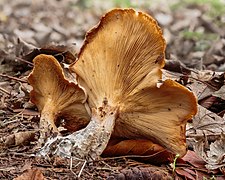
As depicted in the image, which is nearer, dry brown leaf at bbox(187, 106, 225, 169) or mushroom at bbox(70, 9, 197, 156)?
mushroom at bbox(70, 9, 197, 156)

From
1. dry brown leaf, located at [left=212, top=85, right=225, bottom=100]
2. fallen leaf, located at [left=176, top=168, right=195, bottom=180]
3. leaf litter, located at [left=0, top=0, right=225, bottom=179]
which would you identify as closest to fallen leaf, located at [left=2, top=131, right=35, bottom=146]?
leaf litter, located at [left=0, top=0, right=225, bottom=179]

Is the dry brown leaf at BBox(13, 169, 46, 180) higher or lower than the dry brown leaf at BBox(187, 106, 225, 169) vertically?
lower

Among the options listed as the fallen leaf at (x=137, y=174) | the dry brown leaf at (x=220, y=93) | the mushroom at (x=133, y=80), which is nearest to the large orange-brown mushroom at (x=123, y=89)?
the mushroom at (x=133, y=80)

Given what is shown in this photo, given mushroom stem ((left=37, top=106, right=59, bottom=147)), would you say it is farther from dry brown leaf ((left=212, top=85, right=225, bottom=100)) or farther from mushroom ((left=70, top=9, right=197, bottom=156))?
dry brown leaf ((left=212, top=85, right=225, bottom=100))

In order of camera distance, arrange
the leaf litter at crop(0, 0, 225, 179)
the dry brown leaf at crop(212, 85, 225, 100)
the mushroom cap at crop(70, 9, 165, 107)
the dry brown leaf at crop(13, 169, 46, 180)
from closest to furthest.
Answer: the dry brown leaf at crop(13, 169, 46, 180), the leaf litter at crop(0, 0, 225, 179), the mushroom cap at crop(70, 9, 165, 107), the dry brown leaf at crop(212, 85, 225, 100)

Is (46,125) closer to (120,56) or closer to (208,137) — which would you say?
(120,56)

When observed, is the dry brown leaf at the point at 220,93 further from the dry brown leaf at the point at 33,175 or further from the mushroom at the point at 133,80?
the dry brown leaf at the point at 33,175

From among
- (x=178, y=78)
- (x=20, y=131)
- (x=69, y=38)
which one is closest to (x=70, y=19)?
(x=69, y=38)
